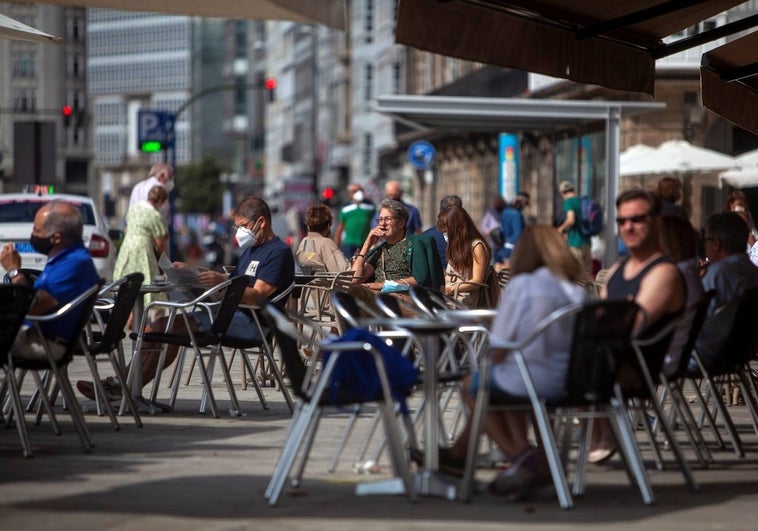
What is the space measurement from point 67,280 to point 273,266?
241 cm

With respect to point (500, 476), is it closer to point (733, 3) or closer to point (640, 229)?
point (640, 229)

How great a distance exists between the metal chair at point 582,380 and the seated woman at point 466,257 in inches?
197

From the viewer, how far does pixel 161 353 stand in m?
12.0

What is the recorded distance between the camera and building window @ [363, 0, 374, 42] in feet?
288

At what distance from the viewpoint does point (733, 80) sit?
42.1 feet

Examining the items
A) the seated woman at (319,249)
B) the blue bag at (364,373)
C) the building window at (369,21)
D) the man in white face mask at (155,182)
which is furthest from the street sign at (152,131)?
the building window at (369,21)

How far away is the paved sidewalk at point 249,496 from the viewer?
7.16 metres

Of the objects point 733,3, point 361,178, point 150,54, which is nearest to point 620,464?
point 733,3

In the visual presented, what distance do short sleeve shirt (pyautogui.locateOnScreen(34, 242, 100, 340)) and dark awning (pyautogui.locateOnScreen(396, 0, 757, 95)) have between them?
2.33 metres

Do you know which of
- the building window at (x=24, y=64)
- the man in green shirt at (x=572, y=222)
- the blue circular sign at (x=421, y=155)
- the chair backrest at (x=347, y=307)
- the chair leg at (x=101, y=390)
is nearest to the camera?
the chair backrest at (x=347, y=307)

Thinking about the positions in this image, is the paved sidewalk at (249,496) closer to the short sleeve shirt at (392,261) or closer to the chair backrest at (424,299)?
the chair backrest at (424,299)

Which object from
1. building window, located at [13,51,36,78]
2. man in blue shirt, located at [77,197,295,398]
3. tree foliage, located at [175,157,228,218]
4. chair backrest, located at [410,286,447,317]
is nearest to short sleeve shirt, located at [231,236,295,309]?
man in blue shirt, located at [77,197,295,398]

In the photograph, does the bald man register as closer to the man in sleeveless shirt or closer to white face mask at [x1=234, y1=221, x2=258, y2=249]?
white face mask at [x1=234, y1=221, x2=258, y2=249]

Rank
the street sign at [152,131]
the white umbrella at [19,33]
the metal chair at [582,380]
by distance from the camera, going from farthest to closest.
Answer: the street sign at [152,131] → the white umbrella at [19,33] → the metal chair at [582,380]
